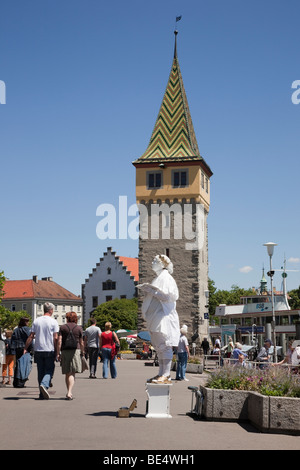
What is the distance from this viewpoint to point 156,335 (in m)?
10.7

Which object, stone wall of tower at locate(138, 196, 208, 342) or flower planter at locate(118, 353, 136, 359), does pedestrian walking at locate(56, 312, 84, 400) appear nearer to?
flower planter at locate(118, 353, 136, 359)

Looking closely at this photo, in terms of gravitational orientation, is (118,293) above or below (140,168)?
below

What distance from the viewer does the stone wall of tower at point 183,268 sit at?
5425cm

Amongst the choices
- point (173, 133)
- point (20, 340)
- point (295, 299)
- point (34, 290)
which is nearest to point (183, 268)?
point (173, 133)

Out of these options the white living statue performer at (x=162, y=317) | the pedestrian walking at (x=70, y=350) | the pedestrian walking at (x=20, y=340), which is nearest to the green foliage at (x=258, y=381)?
the white living statue performer at (x=162, y=317)

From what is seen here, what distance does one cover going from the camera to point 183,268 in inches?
2167

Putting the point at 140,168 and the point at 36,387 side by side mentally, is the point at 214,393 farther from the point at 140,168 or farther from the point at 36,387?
the point at 140,168

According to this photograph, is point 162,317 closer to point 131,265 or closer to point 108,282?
point 108,282

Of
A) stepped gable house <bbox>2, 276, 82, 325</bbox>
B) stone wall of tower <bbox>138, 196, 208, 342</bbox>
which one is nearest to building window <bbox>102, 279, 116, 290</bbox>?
stepped gable house <bbox>2, 276, 82, 325</bbox>

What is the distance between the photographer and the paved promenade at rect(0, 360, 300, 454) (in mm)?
7742

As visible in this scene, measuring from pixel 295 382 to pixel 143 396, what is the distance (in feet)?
17.5

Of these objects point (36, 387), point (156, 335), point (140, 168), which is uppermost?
point (140, 168)
